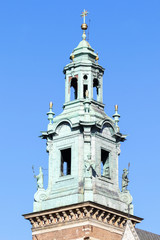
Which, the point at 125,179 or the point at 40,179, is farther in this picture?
the point at 125,179

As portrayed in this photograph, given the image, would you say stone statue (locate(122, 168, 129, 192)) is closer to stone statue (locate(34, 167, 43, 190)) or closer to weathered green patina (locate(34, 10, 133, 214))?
weathered green patina (locate(34, 10, 133, 214))

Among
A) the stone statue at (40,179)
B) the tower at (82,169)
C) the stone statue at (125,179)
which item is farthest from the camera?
the stone statue at (125,179)

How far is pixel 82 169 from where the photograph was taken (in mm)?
72688

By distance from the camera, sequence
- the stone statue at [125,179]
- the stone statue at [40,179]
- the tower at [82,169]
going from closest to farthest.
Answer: the tower at [82,169] → the stone statue at [40,179] → the stone statue at [125,179]

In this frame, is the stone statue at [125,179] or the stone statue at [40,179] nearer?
the stone statue at [40,179]

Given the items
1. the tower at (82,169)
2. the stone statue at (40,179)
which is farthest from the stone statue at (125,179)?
the stone statue at (40,179)

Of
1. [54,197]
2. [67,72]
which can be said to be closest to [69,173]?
[54,197]

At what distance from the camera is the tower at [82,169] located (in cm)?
7106

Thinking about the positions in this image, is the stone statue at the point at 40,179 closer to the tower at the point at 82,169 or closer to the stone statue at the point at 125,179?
the tower at the point at 82,169

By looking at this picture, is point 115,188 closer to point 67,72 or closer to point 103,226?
point 103,226

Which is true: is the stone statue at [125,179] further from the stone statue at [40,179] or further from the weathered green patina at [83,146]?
the stone statue at [40,179]

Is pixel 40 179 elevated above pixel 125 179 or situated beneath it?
situated beneath

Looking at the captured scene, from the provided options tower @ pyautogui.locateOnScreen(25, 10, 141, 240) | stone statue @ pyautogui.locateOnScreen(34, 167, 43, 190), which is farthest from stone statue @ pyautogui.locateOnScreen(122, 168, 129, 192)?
stone statue @ pyautogui.locateOnScreen(34, 167, 43, 190)

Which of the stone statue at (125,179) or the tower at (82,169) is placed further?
the stone statue at (125,179)
